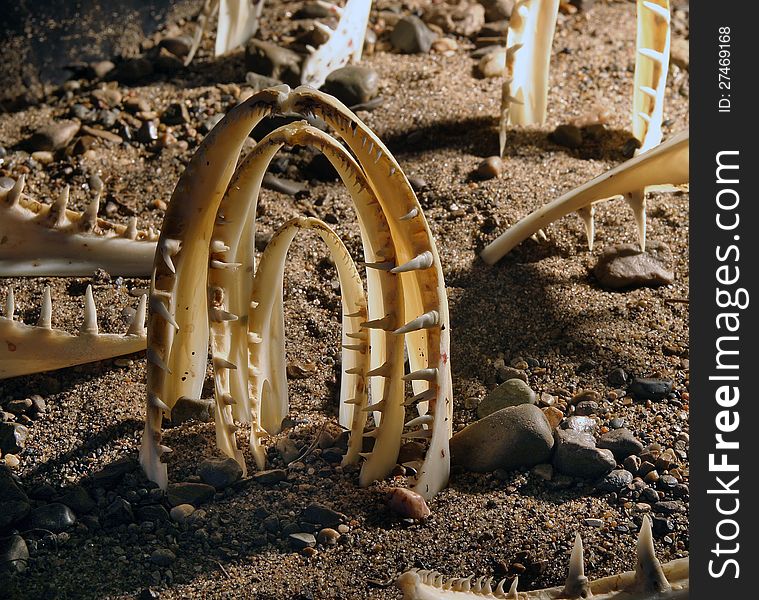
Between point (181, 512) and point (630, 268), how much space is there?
1172 millimetres

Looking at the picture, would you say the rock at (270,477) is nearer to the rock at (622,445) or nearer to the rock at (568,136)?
the rock at (622,445)

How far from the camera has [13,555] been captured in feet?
5.41

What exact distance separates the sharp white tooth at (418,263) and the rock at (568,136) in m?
1.36

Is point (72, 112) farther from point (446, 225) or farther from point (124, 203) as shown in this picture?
point (446, 225)

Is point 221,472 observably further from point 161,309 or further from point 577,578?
point 577,578

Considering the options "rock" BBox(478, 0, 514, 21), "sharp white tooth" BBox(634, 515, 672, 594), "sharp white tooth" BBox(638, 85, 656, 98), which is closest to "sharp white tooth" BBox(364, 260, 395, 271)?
"sharp white tooth" BBox(634, 515, 672, 594)

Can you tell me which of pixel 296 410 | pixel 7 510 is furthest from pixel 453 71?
pixel 7 510

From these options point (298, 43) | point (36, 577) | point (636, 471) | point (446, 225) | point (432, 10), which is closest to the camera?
point (36, 577)

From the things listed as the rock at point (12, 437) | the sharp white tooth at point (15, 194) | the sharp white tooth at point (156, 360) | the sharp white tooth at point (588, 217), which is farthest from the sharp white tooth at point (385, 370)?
the sharp white tooth at point (15, 194)

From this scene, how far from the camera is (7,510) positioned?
172 cm

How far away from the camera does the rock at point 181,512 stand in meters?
1.71

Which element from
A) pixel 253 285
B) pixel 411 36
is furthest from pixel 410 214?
pixel 411 36

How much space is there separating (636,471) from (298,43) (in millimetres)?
1979

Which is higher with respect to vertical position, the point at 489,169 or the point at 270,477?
the point at 489,169
